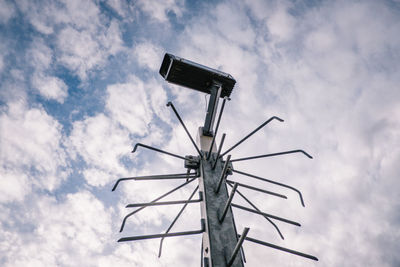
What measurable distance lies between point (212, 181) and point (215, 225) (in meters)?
0.78

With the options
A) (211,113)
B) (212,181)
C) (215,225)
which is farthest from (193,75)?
(215,225)

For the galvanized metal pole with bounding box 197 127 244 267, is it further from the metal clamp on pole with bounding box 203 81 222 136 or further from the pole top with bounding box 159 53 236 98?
the pole top with bounding box 159 53 236 98

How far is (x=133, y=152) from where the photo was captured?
390cm

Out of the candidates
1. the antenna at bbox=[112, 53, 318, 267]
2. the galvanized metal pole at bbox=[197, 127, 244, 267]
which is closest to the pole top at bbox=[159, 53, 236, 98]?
the antenna at bbox=[112, 53, 318, 267]

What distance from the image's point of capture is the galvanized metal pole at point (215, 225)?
2879 millimetres

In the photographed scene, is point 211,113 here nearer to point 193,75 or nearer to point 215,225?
point 193,75

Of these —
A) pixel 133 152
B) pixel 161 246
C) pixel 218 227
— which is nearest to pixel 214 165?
pixel 218 227

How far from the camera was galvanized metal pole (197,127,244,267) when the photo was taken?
9.45ft

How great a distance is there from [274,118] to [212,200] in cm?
192

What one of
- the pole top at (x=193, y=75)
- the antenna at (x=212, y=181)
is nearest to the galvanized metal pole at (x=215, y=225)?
the antenna at (x=212, y=181)

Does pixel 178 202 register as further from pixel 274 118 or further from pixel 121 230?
pixel 274 118

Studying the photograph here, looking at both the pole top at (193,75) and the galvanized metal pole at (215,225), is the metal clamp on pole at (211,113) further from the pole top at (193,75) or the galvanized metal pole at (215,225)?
the galvanized metal pole at (215,225)

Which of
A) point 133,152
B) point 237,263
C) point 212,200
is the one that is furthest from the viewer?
point 133,152

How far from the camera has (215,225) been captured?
3.17 metres
